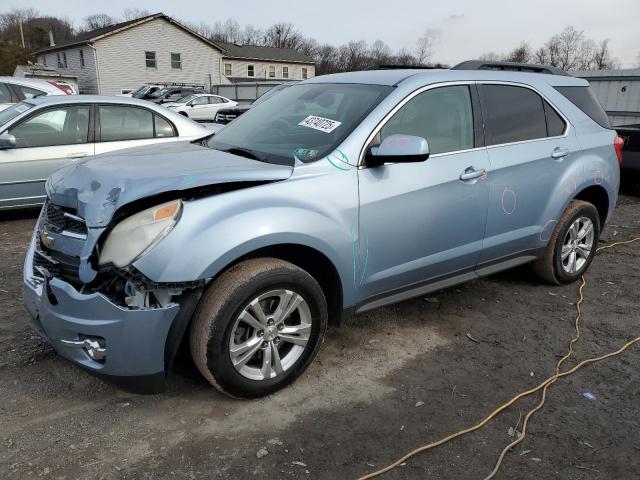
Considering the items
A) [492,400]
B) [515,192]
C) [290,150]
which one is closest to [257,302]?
[290,150]

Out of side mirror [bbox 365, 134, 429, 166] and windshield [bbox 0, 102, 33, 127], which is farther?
windshield [bbox 0, 102, 33, 127]

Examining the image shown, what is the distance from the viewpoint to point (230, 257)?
259 centimetres

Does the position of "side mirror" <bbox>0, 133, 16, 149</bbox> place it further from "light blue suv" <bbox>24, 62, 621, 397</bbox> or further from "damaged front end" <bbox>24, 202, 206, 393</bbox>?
"damaged front end" <bbox>24, 202, 206, 393</bbox>

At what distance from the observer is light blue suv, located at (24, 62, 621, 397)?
8.22 ft

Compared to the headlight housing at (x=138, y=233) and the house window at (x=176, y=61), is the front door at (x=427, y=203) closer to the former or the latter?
the headlight housing at (x=138, y=233)

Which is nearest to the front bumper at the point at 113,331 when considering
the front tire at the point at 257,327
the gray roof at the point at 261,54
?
the front tire at the point at 257,327

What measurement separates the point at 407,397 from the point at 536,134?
232 centimetres

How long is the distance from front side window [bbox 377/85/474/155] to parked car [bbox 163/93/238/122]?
20.3m

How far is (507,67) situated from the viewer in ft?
14.1

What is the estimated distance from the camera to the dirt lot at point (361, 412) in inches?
97.0

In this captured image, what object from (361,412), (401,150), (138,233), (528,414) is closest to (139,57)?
(401,150)

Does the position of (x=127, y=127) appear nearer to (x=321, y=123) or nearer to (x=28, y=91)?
(x=321, y=123)

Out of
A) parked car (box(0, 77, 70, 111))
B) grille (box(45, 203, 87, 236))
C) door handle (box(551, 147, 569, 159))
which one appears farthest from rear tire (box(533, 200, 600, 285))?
parked car (box(0, 77, 70, 111))

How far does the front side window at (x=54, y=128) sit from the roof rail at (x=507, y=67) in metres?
4.59
